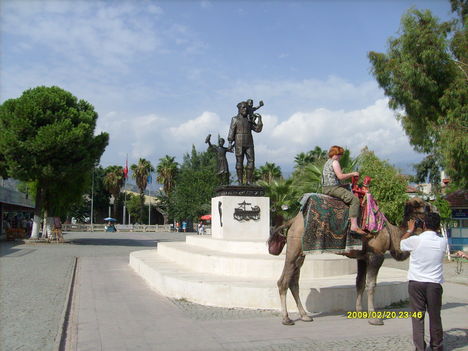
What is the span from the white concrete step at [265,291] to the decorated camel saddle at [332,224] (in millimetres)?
1405

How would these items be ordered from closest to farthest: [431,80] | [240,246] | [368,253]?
[368,253]
[240,246]
[431,80]

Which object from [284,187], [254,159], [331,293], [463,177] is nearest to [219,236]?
[254,159]

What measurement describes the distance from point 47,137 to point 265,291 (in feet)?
69.2

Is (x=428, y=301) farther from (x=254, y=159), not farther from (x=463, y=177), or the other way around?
(x=463, y=177)

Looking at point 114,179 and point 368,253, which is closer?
point 368,253

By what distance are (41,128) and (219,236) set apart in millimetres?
16859

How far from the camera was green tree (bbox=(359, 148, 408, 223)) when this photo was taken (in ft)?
75.9

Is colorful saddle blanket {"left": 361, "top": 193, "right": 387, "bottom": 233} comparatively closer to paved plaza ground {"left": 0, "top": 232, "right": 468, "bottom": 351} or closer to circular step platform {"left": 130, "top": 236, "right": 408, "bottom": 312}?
paved plaza ground {"left": 0, "top": 232, "right": 468, "bottom": 351}

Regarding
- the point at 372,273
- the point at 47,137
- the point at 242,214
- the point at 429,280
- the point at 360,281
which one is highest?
the point at 47,137

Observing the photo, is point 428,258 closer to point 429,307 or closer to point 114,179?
point 429,307

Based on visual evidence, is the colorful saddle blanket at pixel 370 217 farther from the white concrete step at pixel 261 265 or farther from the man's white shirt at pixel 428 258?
the white concrete step at pixel 261 265

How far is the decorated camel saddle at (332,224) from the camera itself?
688 centimetres

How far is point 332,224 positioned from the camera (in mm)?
6926

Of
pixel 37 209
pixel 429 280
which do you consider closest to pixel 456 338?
pixel 429 280
